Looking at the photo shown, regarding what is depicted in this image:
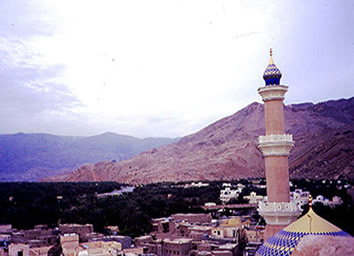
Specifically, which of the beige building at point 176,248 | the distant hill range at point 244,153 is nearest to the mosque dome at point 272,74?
the beige building at point 176,248

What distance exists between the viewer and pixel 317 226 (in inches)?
290

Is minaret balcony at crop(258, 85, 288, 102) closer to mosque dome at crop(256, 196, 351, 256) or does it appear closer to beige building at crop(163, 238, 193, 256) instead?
mosque dome at crop(256, 196, 351, 256)

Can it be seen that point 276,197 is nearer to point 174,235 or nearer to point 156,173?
point 174,235

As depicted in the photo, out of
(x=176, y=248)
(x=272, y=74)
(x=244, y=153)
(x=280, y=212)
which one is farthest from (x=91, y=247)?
(x=244, y=153)

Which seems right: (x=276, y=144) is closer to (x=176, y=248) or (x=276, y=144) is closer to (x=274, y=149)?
(x=274, y=149)

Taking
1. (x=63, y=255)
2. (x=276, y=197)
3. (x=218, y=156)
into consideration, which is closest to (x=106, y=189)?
(x=218, y=156)

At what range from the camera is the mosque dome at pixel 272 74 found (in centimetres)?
1009

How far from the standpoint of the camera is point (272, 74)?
10.1 m

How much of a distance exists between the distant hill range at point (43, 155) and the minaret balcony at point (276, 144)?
11784 centimetres

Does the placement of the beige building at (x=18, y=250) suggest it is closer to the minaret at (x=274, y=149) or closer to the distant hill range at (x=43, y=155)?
the minaret at (x=274, y=149)

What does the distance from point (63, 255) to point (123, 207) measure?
49.1 feet

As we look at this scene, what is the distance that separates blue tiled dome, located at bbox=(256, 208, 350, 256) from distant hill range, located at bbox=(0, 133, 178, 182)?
11990 centimetres

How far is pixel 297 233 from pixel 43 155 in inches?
6322

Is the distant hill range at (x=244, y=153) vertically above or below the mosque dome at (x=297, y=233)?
above
